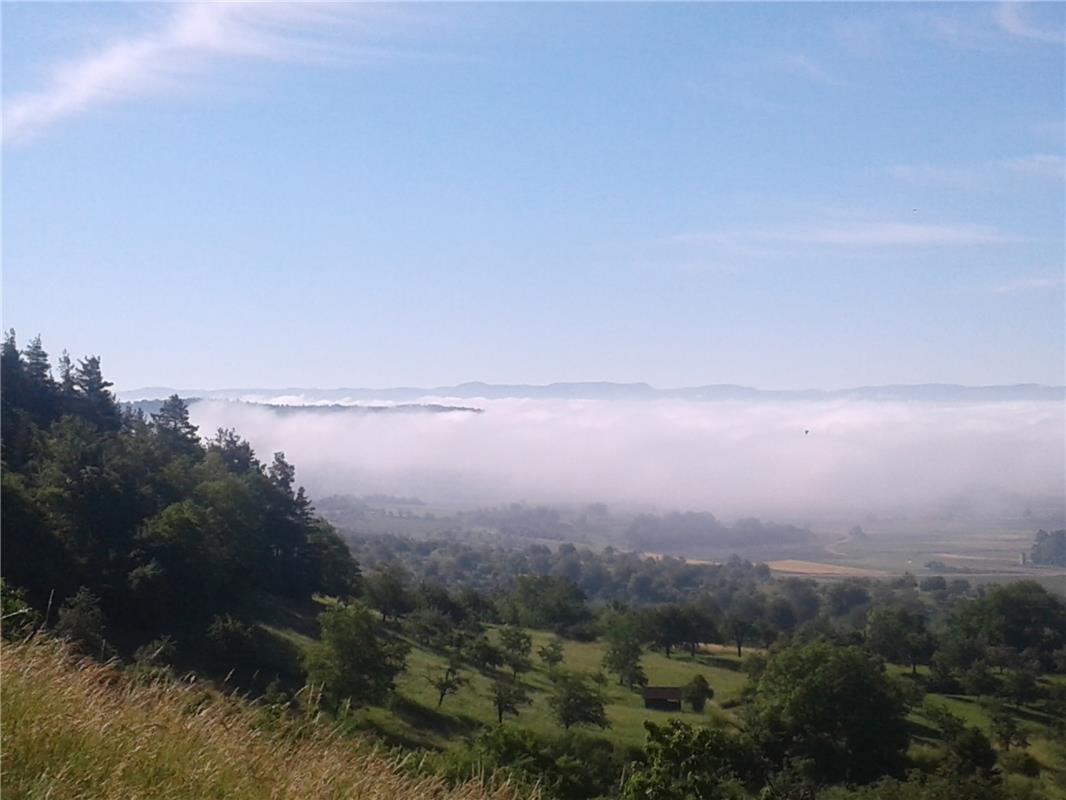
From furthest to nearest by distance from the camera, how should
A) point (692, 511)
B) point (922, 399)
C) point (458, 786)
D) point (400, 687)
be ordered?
point (922, 399), point (692, 511), point (400, 687), point (458, 786)

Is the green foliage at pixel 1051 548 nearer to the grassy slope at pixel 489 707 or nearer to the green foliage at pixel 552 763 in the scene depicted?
the grassy slope at pixel 489 707

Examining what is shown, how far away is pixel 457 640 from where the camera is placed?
40.2m

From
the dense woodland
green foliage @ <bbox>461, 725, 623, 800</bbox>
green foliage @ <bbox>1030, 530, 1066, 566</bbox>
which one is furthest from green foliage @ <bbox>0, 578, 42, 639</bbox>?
green foliage @ <bbox>1030, 530, 1066, 566</bbox>

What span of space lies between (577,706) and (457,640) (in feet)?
38.3

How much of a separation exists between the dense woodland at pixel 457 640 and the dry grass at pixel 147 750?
2.30 metres

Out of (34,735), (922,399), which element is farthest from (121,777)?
(922,399)

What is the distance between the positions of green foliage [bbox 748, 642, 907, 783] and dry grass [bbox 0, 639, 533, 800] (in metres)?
27.7

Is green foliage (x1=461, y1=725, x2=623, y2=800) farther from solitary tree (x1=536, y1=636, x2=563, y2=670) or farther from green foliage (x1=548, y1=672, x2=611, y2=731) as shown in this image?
solitary tree (x1=536, y1=636, x2=563, y2=670)

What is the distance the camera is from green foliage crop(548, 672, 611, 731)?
96.5ft

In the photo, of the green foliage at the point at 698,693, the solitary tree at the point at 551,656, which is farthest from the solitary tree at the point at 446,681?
the green foliage at the point at 698,693

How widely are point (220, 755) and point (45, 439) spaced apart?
36365 mm

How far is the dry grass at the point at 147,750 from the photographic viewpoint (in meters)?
4.00

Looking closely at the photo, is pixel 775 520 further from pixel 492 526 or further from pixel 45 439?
pixel 45 439

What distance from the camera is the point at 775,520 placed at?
14300 cm
